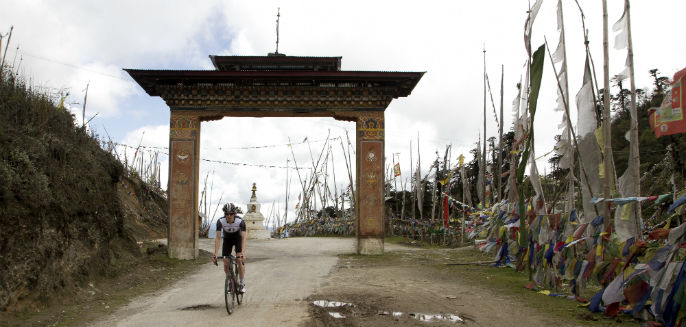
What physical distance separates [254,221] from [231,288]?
67.4 feet

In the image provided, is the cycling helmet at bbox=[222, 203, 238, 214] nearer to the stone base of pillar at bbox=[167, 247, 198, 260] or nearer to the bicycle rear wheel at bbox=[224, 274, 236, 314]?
the bicycle rear wheel at bbox=[224, 274, 236, 314]

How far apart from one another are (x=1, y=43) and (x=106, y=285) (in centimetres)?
570

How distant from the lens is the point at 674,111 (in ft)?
17.2

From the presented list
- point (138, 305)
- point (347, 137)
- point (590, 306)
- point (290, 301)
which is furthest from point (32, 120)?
point (347, 137)

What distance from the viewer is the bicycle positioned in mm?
6867

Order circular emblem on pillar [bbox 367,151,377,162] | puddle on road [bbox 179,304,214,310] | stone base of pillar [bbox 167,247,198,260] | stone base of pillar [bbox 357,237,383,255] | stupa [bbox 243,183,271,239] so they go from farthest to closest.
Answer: stupa [bbox 243,183,271,239], circular emblem on pillar [bbox 367,151,377,162], stone base of pillar [bbox 357,237,383,255], stone base of pillar [bbox 167,247,198,260], puddle on road [bbox 179,304,214,310]

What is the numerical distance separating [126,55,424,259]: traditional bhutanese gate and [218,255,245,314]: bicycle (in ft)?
25.7

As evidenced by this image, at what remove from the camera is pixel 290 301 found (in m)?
7.65

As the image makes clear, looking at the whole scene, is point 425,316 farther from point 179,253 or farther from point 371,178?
point 179,253

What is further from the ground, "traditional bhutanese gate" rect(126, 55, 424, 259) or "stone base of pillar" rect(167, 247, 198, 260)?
"traditional bhutanese gate" rect(126, 55, 424, 259)

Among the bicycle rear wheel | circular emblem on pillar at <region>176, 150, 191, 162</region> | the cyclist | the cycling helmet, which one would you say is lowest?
the bicycle rear wheel

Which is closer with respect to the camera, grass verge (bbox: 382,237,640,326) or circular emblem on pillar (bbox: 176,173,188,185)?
grass verge (bbox: 382,237,640,326)

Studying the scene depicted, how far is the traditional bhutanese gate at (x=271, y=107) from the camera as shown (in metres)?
14.8

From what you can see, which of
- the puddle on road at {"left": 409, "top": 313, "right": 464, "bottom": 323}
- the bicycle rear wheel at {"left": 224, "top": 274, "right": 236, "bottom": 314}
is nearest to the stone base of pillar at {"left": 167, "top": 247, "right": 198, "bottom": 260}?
the bicycle rear wheel at {"left": 224, "top": 274, "right": 236, "bottom": 314}
